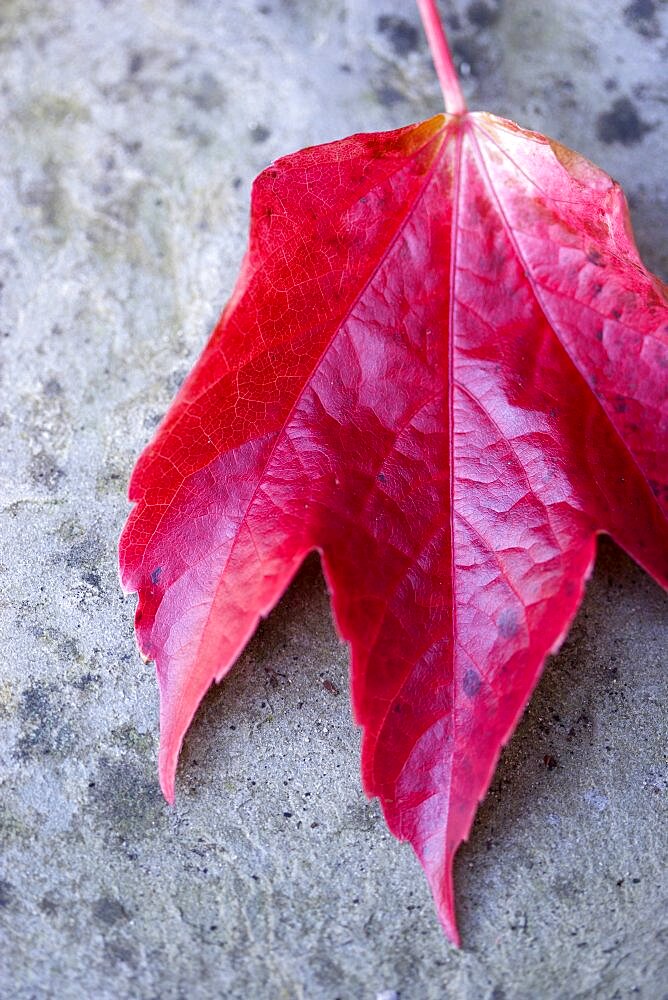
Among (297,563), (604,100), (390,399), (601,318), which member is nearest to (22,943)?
(297,563)

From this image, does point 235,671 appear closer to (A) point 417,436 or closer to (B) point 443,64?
(A) point 417,436

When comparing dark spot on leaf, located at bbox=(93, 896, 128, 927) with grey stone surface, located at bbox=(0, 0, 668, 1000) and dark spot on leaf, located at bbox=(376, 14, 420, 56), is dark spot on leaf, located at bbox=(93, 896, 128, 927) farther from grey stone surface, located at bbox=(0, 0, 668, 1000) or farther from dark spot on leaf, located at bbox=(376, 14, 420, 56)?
dark spot on leaf, located at bbox=(376, 14, 420, 56)

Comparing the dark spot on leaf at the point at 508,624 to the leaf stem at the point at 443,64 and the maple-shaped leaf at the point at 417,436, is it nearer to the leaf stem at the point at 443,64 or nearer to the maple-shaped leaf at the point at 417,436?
the maple-shaped leaf at the point at 417,436

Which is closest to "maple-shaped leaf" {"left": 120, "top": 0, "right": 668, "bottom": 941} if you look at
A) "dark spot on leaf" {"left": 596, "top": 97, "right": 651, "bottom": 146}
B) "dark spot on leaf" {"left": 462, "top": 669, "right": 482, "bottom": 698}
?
"dark spot on leaf" {"left": 462, "top": 669, "right": 482, "bottom": 698}

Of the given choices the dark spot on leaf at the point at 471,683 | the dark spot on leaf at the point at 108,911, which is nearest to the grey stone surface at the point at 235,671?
the dark spot on leaf at the point at 108,911

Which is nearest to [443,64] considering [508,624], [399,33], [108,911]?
[399,33]

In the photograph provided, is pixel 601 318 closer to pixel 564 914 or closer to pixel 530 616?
pixel 530 616
